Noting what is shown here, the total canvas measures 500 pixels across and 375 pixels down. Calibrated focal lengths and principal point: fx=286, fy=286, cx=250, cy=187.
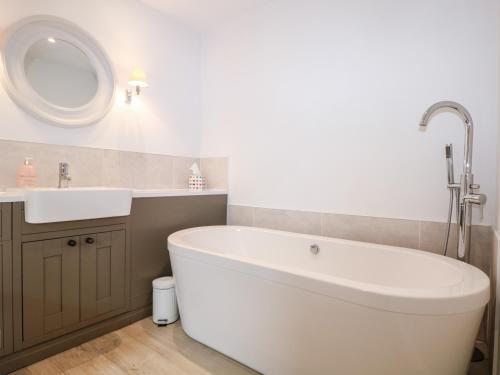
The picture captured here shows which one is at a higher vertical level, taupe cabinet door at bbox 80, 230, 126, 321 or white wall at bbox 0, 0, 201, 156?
white wall at bbox 0, 0, 201, 156

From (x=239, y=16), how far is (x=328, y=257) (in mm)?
2279

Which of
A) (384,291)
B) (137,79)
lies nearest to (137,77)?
(137,79)

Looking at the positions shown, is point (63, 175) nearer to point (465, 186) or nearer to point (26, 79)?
point (26, 79)

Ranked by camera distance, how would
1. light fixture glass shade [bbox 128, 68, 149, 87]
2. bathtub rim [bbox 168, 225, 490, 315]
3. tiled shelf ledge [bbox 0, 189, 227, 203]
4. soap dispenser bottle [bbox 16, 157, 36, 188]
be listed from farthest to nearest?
1. light fixture glass shade [bbox 128, 68, 149, 87]
2. soap dispenser bottle [bbox 16, 157, 36, 188]
3. tiled shelf ledge [bbox 0, 189, 227, 203]
4. bathtub rim [bbox 168, 225, 490, 315]

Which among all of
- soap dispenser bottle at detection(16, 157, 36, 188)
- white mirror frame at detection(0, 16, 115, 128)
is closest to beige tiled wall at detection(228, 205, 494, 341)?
white mirror frame at detection(0, 16, 115, 128)

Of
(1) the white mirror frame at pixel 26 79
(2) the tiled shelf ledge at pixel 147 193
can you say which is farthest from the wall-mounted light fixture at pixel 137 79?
(2) the tiled shelf ledge at pixel 147 193

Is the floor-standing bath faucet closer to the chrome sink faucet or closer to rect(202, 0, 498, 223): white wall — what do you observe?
rect(202, 0, 498, 223): white wall

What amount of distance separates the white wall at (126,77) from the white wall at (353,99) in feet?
1.02

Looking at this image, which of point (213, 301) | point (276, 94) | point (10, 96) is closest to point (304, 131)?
point (276, 94)

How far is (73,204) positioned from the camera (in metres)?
1.58

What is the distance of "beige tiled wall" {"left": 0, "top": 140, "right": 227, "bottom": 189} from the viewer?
1.78 meters

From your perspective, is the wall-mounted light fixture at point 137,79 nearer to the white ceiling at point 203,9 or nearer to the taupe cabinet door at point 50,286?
the white ceiling at point 203,9

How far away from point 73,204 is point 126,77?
1.27 meters

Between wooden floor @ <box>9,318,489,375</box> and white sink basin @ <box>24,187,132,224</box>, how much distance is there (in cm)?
76
